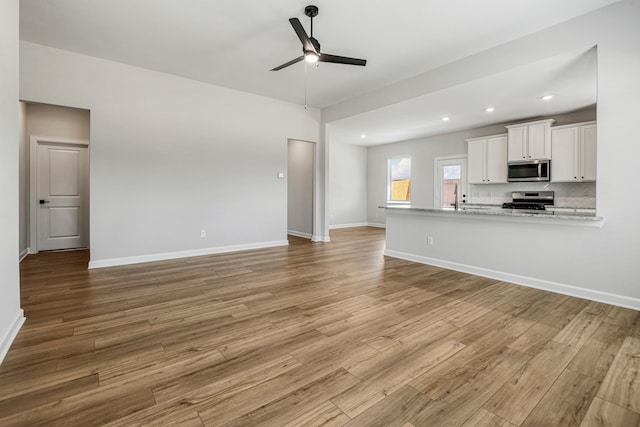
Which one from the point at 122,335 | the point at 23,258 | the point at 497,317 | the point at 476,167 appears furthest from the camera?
the point at 476,167

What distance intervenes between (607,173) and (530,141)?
3.30 metres

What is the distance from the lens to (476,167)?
6770 millimetres

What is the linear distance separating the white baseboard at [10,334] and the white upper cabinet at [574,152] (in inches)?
296

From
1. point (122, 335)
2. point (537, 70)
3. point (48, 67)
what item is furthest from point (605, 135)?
point (48, 67)

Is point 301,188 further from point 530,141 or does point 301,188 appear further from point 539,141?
point 539,141

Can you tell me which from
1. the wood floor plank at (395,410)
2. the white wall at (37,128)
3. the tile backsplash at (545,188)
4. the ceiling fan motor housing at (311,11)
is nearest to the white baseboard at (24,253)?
the white wall at (37,128)

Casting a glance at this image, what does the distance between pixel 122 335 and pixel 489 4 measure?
4.34m

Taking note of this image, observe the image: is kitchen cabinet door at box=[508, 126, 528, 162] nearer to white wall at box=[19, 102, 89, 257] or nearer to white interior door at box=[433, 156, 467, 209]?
white interior door at box=[433, 156, 467, 209]

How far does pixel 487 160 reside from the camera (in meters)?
6.57

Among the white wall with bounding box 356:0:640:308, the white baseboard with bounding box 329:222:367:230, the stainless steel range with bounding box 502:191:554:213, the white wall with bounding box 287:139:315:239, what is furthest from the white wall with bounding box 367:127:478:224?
the white wall with bounding box 356:0:640:308

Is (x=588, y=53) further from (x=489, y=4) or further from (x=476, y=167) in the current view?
(x=476, y=167)

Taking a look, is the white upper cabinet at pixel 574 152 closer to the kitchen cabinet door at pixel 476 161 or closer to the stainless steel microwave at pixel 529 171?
the stainless steel microwave at pixel 529 171

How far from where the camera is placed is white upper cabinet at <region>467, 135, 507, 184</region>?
6.32 m

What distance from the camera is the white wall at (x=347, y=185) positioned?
9071mm
